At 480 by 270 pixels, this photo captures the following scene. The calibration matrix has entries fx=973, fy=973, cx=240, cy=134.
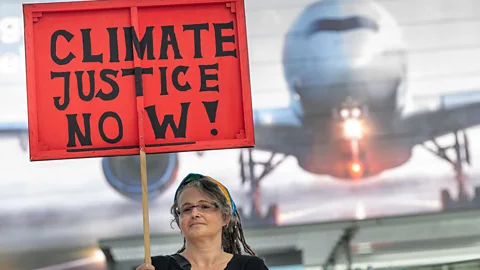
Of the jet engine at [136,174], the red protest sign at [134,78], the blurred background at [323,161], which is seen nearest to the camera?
the red protest sign at [134,78]

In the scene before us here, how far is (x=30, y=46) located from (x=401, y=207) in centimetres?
530

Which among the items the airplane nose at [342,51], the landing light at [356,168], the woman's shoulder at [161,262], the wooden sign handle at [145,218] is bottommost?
the woman's shoulder at [161,262]

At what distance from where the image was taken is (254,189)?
736cm

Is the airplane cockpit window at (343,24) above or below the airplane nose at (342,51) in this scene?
above

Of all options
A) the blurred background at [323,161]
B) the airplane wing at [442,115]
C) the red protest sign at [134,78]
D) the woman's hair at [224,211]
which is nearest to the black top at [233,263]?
the woman's hair at [224,211]

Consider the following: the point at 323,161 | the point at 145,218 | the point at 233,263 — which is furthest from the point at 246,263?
the point at 323,161

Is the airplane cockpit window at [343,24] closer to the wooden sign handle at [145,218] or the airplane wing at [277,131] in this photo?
the airplane wing at [277,131]

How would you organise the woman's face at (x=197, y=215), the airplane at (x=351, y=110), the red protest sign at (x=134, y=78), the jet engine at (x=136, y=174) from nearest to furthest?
the woman's face at (x=197, y=215)
the red protest sign at (x=134, y=78)
the jet engine at (x=136, y=174)
the airplane at (x=351, y=110)

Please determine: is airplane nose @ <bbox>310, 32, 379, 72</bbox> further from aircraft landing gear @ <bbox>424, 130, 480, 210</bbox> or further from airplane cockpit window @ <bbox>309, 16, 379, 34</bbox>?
aircraft landing gear @ <bbox>424, 130, 480, 210</bbox>

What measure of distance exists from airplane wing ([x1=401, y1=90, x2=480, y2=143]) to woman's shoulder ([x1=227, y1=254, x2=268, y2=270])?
5454mm

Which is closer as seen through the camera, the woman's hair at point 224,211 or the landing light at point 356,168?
the woman's hair at point 224,211

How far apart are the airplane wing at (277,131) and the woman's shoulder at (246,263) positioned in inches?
202

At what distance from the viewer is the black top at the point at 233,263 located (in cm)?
227

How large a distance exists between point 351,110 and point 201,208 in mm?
5466
